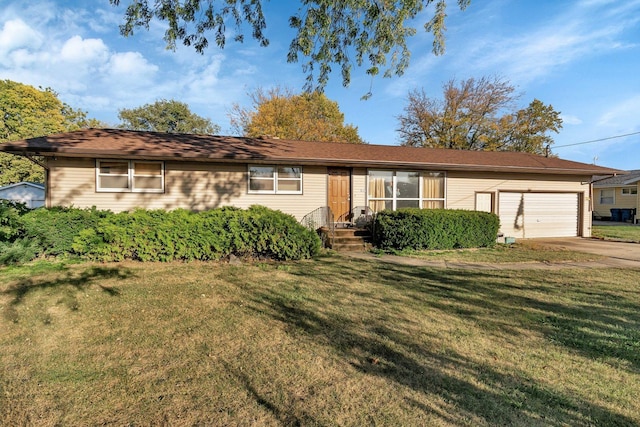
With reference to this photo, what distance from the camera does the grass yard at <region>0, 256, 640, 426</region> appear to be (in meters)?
2.32

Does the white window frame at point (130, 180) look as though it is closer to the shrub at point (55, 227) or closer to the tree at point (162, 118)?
the shrub at point (55, 227)

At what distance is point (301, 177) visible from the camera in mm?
10922

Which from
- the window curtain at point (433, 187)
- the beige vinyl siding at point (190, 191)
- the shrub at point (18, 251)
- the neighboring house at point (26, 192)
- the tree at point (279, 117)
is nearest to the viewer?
the shrub at point (18, 251)

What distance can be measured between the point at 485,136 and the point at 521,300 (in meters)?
23.5

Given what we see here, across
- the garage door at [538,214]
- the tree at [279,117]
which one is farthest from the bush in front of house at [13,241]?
the tree at [279,117]

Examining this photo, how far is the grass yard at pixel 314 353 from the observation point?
2320 millimetres

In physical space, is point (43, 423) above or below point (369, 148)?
below

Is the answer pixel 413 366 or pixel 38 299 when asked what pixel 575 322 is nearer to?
pixel 413 366

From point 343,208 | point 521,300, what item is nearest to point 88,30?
point 343,208

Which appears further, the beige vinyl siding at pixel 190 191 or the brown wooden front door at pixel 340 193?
the brown wooden front door at pixel 340 193

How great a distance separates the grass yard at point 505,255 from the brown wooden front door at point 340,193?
9.42 ft

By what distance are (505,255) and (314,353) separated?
26.1ft

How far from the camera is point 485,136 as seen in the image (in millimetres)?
25094

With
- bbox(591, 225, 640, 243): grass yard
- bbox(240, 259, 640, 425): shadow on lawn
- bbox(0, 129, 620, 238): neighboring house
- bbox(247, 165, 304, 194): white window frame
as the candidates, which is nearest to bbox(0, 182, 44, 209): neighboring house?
bbox(0, 129, 620, 238): neighboring house
